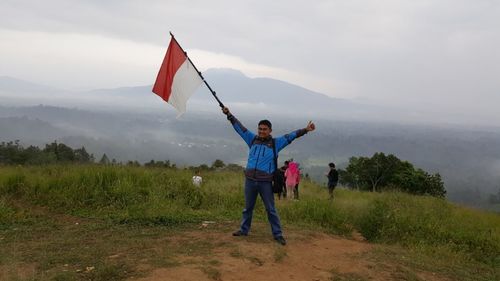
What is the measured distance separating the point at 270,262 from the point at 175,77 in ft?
12.9

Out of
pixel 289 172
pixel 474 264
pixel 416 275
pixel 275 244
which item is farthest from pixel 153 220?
pixel 289 172

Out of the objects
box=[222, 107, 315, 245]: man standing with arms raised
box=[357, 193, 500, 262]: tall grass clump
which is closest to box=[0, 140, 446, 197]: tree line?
box=[357, 193, 500, 262]: tall grass clump

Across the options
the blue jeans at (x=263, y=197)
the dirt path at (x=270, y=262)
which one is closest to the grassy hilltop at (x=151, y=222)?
the dirt path at (x=270, y=262)

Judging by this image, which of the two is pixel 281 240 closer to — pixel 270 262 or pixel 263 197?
pixel 263 197

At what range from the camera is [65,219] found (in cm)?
844

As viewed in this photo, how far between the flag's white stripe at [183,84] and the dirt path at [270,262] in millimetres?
2419

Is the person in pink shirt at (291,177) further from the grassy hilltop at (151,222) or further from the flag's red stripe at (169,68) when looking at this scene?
the flag's red stripe at (169,68)

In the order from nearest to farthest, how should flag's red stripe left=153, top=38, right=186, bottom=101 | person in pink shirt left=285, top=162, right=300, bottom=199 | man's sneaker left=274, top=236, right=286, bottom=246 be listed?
man's sneaker left=274, top=236, right=286, bottom=246
flag's red stripe left=153, top=38, right=186, bottom=101
person in pink shirt left=285, top=162, right=300, bottom=199

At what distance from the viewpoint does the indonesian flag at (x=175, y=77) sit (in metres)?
7.89

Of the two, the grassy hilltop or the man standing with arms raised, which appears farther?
the man standing with arms raised

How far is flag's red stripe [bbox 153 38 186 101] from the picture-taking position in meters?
7.89

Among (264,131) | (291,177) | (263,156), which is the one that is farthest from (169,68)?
(291,177)

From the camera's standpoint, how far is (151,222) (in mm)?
8055

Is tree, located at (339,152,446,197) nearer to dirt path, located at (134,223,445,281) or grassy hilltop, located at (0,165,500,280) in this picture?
grassy hilltop, located at (0,165,500,280)
